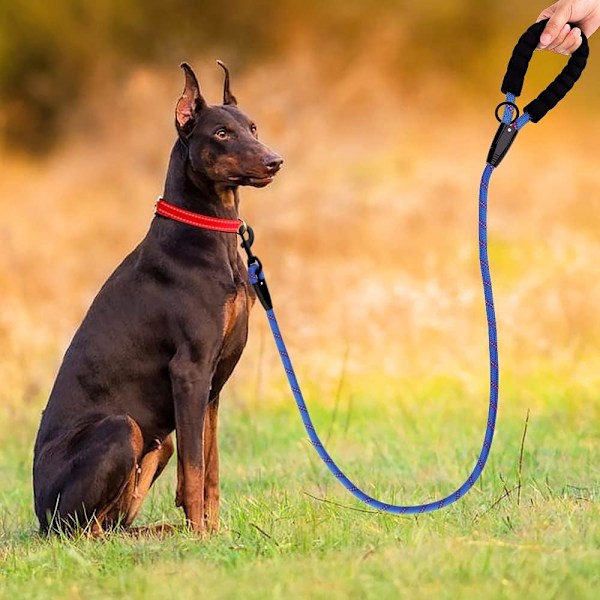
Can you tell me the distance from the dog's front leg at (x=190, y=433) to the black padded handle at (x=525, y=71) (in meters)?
1.71

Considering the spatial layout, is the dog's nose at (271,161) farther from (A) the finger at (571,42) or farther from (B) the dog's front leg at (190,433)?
(A) the finger at (571,42)

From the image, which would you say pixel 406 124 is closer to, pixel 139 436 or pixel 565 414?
pixel 565 414

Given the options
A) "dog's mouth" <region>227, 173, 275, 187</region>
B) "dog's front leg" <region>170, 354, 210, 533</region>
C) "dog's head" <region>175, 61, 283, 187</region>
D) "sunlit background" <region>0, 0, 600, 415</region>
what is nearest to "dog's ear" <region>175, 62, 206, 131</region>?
"dog's head" <region>175, 61, 283, 187</region>

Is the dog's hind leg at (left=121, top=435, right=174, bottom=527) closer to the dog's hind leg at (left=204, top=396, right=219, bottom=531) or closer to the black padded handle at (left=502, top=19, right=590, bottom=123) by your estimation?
the dog's hind leg at (left=204, top=396, right=219, bottom=531)

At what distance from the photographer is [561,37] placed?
529 cm

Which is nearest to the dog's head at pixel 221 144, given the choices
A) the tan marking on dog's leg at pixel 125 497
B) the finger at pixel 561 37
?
the tan marking on dog's leg at pixel 125 497

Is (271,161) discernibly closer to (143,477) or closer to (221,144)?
(221,144)

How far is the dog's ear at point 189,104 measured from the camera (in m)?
5.61

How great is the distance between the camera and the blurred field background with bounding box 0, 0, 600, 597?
869 centimetres

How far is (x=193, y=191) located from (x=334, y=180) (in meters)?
8.31

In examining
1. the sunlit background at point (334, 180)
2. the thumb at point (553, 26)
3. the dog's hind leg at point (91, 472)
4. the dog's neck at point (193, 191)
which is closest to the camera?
the thumb at point (553, 26)

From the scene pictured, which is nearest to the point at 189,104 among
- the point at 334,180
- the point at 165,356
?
the point at 165,356

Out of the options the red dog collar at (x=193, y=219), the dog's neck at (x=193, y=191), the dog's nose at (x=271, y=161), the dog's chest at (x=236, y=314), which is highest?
the dog's nose at (x=271, y=161)

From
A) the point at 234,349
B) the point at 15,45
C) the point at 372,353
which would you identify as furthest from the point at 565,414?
the point at 15,45
